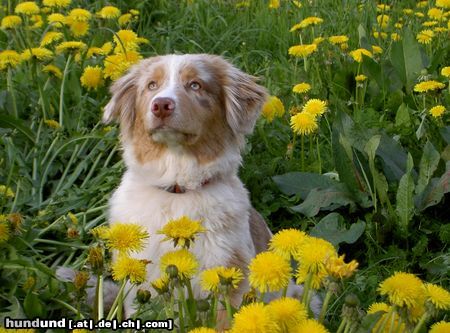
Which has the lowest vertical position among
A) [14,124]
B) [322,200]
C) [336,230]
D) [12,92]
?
[336,230]

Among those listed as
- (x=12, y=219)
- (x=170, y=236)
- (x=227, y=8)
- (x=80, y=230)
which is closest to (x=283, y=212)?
(x=80, y=230)

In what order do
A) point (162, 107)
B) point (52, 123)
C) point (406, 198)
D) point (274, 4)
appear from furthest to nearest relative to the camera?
point (274, 4)
point (52, 123)
point (406, 198)
point (162, 107)

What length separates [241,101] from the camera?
3635 mm

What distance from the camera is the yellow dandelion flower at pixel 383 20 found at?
6175 millimetres

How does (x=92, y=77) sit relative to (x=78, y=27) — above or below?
below

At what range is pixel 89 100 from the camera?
4.74 m

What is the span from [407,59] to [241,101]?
1.89 meters

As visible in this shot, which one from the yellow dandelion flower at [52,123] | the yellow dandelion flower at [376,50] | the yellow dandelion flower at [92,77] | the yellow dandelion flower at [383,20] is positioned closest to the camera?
the yellow dandelion flower at [52,123]

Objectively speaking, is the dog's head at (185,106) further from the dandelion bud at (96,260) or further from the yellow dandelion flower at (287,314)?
the yellow dandelion flower at (287,314)

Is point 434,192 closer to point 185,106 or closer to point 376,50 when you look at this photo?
point 185,106

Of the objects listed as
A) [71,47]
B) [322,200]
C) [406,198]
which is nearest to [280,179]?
[322,200]

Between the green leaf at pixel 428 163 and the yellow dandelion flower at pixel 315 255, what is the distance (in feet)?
7.29

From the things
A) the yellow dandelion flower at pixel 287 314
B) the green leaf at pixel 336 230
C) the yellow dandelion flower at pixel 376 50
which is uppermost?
the yellow dandelion flower at pixel 376 50

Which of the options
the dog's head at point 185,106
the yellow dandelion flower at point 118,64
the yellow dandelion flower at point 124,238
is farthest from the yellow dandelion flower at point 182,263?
the yellow dandelion flower at point 118,64
